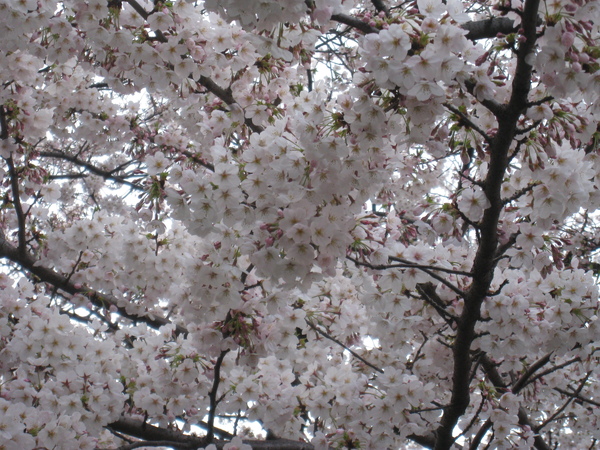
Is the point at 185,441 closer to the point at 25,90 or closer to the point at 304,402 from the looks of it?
the point at 304,402

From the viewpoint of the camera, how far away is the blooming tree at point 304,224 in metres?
2.19

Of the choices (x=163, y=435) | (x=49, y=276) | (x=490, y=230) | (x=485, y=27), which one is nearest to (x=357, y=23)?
(x=485, y=27)

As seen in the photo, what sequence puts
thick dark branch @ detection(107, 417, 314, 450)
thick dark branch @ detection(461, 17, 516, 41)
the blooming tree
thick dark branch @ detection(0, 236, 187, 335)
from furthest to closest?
thick dark branch @ detection(0, 236, 187, 335), thick dark branch @ detection(107, 417, 314, 450), thick dark branch @ detection(461, 17, 516, 41), the blooming tree

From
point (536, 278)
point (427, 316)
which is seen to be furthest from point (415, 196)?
point (536, 278)

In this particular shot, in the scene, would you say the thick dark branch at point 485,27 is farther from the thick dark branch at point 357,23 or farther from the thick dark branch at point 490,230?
the thick dark branch at point 357,23

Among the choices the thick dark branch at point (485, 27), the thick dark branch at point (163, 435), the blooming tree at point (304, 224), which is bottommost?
the thick dark branch at point (163, 435)

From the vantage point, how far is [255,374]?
4.19 m

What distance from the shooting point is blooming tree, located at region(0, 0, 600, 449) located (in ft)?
7.18

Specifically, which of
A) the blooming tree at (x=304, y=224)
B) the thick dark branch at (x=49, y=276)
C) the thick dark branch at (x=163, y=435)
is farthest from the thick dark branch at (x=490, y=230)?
the thick dark branch at (x=49, y=276)

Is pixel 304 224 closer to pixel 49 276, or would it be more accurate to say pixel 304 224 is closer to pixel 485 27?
pixel 485 27

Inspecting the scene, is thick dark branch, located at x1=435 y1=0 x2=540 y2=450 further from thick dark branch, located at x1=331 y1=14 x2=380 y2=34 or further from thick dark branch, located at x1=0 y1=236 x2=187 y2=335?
thick dark branch, located at x1=0 y1=236 x2=187 y2=335

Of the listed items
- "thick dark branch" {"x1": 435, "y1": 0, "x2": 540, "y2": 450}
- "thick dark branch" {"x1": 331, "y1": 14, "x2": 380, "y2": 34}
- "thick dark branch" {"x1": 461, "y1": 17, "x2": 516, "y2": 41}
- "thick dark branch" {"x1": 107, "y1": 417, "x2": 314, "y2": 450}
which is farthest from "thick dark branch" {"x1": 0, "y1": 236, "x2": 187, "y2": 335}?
"thick dark branch" {"x1": 461, "y1": 17, "x2": 516, "y2": 41}

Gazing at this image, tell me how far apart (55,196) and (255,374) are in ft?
9.49

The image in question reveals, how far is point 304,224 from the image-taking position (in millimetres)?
2322
